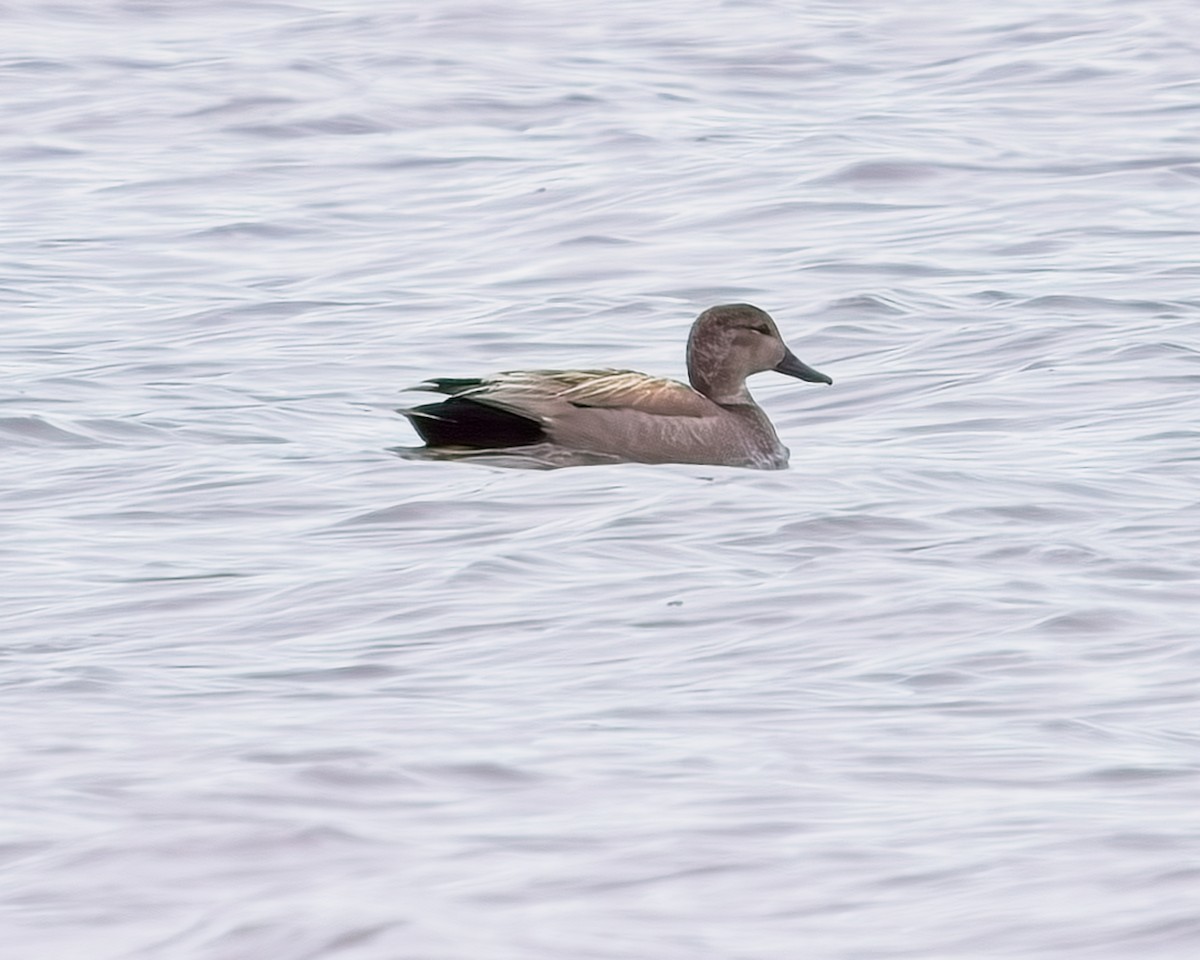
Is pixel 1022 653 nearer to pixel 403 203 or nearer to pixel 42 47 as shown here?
pixel 403 203

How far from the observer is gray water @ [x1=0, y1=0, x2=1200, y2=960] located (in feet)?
21.5

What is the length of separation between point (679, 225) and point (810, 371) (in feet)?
17.7

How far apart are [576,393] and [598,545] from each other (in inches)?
70.7

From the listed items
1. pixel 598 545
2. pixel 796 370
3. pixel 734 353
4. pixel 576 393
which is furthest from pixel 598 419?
pixel 598 545

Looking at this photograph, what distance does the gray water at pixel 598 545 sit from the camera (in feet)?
21.5

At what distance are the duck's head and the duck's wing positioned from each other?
38cm

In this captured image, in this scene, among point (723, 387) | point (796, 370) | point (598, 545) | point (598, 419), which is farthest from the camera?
point (796, 370)

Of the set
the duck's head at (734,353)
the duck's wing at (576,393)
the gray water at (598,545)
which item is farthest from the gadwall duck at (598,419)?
the duck's head at (734,353)

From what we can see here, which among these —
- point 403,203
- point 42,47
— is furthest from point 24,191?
point 42,47

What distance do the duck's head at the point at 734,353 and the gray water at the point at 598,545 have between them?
0.34 m

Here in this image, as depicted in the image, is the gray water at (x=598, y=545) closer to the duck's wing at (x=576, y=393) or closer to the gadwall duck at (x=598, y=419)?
the gadwall duck at (x=598, y=419)

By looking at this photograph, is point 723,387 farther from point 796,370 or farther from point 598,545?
point 598,545

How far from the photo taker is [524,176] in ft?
65.3

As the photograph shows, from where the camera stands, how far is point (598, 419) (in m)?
11.9
